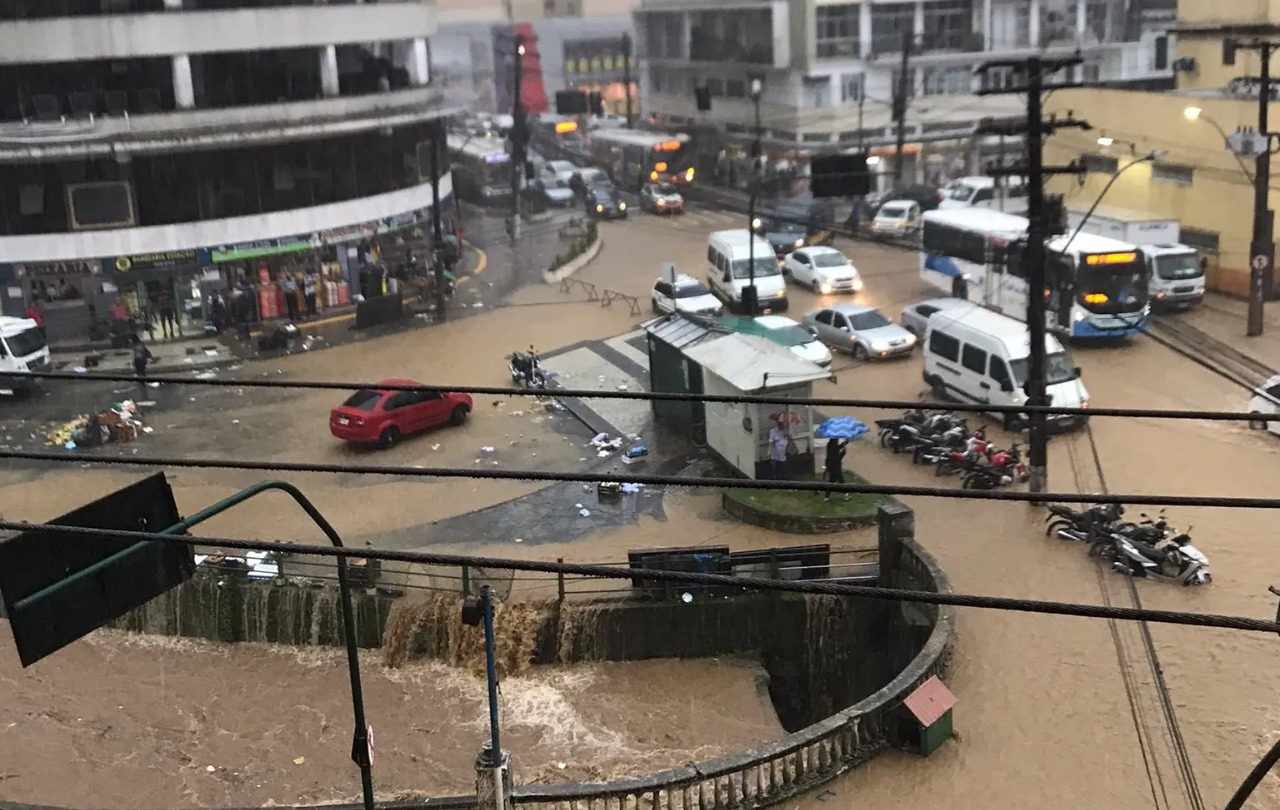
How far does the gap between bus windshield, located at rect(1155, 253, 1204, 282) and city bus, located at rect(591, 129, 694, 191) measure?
26105mm

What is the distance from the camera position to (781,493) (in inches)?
709

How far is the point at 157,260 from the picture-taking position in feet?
102

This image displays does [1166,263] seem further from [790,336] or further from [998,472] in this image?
[998,472]

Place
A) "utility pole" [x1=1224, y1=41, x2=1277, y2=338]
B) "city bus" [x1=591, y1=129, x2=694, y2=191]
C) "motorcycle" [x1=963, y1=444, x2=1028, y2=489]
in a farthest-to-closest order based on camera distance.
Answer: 1. "city bus" [x1=591, y1=129, x2=694, y2=191]
2. "utility pole" [x1=1224, y1=41, x2=1277, y2=338]
3. "motorcycle" [x1=963, y1=444, x2=1028, y2=489]

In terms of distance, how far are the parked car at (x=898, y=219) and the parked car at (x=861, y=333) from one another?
12942 millimetres

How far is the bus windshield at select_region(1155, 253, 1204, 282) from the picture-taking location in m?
28.0

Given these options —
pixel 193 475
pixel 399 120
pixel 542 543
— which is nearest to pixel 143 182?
pixel 399 120

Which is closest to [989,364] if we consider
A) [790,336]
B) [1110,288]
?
[790,336]

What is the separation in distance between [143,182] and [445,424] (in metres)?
13.2

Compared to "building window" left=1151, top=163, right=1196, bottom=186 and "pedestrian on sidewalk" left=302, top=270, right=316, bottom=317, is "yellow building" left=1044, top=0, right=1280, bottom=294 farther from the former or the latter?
"pedestrian on sidewalk" left=302, top=270, right=316, bottom=317

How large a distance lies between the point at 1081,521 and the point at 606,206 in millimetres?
31957

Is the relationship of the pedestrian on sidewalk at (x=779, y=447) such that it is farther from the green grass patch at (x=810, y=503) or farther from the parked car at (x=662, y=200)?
the parked car at (x=662, y=200)

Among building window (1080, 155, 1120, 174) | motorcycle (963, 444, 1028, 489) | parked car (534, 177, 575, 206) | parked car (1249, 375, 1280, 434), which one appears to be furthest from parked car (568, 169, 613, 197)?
motorcycle (963, 444, 1028, 489)

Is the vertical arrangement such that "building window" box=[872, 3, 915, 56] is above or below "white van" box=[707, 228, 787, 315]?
above
